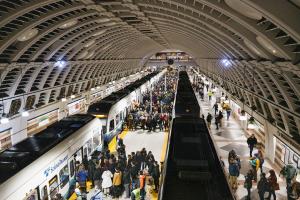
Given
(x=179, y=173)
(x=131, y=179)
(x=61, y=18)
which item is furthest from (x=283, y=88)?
(x=61, y=18)

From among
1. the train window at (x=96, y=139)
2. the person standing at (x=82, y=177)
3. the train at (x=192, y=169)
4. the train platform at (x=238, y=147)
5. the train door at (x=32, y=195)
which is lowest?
the train platform at (x=238, y=147)

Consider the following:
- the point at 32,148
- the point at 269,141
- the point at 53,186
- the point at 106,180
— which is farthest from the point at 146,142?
the point at 32,148

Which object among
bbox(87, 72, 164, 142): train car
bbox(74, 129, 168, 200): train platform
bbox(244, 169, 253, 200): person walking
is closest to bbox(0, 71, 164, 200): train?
bbox(87, 72, 164, 142): train car

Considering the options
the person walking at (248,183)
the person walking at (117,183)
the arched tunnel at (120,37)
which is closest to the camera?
the arched tunnel at (120,37)

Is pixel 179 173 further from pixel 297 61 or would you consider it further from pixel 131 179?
pixel 131 179

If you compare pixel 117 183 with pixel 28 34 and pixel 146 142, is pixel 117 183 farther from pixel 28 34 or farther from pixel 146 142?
pixel 146 142

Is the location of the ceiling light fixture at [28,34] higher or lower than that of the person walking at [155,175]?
higher

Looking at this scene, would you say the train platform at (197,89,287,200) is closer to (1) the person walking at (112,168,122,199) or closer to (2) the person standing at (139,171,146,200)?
(2) the person standing at (139,171,146,200)

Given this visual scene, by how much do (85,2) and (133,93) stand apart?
708 inches

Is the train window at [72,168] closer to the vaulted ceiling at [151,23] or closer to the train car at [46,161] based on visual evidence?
the train car at [46,161]

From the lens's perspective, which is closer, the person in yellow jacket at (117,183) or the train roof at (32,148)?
the train roof at (32,148)

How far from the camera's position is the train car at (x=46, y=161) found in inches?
374

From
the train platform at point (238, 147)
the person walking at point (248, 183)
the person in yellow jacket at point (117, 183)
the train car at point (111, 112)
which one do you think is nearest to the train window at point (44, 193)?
the person in yellow jacket at point (117, 183)

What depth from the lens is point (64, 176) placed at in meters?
12.8
